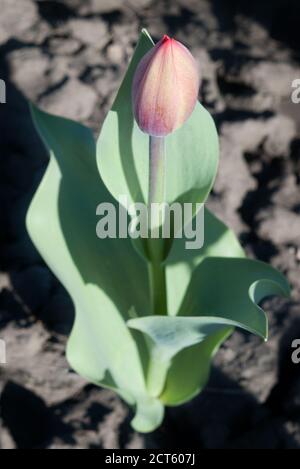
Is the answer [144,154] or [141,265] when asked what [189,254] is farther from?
Answer: [144,154]

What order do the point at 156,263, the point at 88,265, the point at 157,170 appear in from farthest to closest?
1. the point at 88,265
2. the point at 156,263
3. the point at 157,170

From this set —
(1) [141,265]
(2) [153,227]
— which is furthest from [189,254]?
(2) [153,227]

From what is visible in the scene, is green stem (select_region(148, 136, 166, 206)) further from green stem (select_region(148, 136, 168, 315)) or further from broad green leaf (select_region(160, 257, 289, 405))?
broad green leaf (select_region(160, 257, 289, 405))

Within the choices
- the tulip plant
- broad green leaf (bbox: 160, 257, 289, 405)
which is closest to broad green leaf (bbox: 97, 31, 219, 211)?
the tulip plant

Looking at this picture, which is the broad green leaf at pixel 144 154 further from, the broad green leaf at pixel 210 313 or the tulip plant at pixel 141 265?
the broad green leaf at pixel 210 313

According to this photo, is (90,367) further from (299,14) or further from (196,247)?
(299,14)
